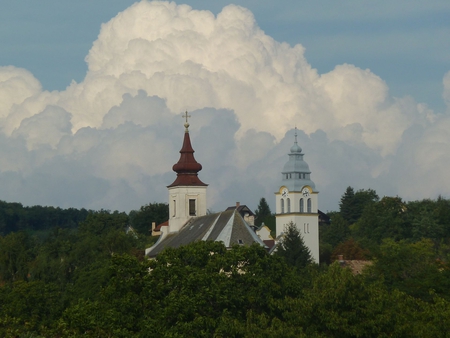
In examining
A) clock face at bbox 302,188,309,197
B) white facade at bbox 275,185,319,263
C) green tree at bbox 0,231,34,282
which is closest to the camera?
green tree at bbox 0,231,34,282

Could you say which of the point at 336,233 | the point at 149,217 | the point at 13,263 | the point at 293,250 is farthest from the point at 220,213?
the point at 149,217

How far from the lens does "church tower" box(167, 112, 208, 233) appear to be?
9319 centimetres

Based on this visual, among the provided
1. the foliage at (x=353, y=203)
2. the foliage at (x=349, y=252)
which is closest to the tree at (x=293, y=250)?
the foliage at (x=349, y=252)

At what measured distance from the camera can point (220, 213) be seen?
83688 millimetres

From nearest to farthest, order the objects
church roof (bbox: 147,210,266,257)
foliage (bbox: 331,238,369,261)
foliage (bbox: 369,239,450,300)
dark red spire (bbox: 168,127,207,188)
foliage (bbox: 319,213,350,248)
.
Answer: foliage (bbox: 369,239,450,300) < church roof (bbox: 147,210,266,257) < dark red spire (bbox: 168,127,207,188) < foliage (bbox: 331,238,369,261) < foliage (bbox: 319,213,350,248)

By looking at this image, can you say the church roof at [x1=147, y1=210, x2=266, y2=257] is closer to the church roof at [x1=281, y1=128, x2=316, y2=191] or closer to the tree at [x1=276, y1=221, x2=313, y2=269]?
the tree at [x1=276, y1=221, x2=313, y2=269]

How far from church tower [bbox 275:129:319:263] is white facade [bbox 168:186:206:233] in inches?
445

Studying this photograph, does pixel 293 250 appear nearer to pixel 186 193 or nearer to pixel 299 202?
pixel 186 193

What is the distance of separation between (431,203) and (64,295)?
241 ft

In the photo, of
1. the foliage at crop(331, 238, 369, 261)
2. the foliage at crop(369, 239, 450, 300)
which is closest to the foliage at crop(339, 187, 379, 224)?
the foliage at crop(331, 238, 369, 261)

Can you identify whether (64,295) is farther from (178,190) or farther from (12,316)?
(178,190)

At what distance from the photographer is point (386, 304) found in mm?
46312

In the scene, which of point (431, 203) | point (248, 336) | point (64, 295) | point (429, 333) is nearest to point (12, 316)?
point (64, 295)

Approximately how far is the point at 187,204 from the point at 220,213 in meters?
9.90
